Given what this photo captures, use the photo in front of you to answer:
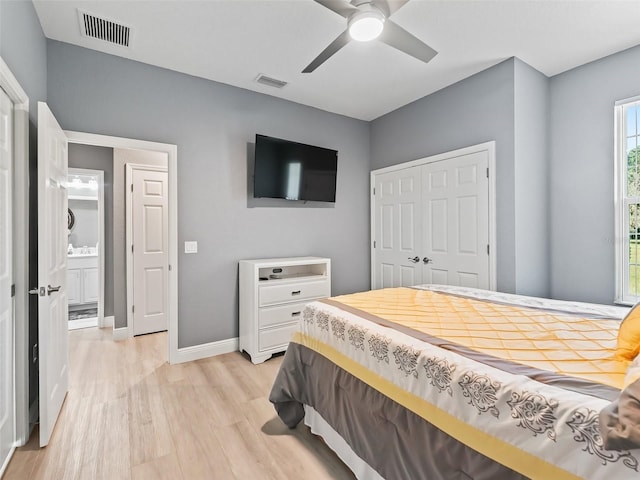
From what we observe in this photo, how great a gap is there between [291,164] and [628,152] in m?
3.11

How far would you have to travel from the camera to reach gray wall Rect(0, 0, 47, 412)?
1.74m

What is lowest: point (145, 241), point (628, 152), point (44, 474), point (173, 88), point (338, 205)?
point (44, 474)

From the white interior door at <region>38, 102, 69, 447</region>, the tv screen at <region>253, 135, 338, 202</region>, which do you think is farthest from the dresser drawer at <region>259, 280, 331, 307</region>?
the white interior door at <region>38, 102, 69, 447</region>

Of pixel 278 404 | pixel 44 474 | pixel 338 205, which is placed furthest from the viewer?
pixel 338 205

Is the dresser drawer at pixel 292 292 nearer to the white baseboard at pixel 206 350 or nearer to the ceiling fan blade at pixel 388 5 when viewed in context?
the white baseboard at pixel 206 350

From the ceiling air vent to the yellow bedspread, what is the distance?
236cm

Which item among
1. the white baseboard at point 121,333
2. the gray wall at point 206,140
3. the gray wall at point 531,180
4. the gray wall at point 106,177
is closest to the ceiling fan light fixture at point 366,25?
the gray wall at point 531,180

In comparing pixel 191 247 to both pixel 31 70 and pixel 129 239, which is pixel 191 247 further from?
pixel 31 70

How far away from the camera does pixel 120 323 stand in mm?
3775

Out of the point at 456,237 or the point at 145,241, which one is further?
the point at 145,241

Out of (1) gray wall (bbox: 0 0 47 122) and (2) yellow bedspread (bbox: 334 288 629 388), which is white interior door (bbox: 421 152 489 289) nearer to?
(2) yellow bedspread (bbox: 334 288 629 388)

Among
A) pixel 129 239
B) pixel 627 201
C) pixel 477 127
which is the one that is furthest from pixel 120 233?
pixel 627 201

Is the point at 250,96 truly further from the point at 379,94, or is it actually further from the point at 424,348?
the point at 424,348

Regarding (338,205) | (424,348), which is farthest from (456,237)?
(424,348)
